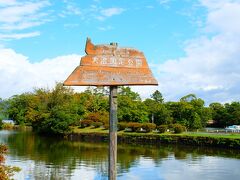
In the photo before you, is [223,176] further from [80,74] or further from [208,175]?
[80,74]

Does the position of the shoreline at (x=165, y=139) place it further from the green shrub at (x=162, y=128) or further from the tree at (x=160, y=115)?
the tree at (x=160, y=115)

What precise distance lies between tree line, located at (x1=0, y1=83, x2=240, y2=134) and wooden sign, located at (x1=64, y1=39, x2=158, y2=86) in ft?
170

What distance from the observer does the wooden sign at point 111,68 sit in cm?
716

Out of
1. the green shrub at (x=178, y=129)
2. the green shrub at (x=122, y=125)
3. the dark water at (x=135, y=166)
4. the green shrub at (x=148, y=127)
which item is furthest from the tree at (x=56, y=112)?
the dark water at (x=135, y=166)

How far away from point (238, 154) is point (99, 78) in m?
32.6

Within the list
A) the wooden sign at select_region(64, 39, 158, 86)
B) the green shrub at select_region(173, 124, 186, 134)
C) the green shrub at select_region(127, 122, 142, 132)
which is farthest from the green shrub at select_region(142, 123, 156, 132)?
the wooden sign at select_region(64, 39, 158, 86)

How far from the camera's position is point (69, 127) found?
2354 inches

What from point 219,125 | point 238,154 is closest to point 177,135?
point 238,154

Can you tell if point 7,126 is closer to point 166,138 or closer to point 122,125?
point 122,125

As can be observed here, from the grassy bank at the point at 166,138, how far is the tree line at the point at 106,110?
3.58m

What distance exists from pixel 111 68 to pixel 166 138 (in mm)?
40636

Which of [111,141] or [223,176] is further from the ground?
[111,141]

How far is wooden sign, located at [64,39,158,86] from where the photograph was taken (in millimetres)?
7156

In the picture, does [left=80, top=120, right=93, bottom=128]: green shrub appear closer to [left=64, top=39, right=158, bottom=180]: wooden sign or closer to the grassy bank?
the grassy bank
